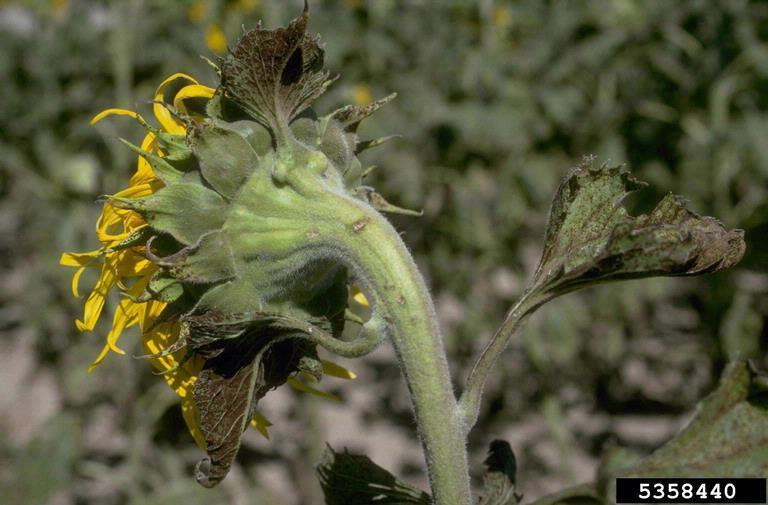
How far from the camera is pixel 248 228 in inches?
32.5

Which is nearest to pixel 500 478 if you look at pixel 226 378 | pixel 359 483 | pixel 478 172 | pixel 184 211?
pixel 359 483

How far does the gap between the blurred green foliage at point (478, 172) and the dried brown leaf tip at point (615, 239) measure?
1996 mm

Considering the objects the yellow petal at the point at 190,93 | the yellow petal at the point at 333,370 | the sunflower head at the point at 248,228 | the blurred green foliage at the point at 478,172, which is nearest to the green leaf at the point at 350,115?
the sunflower head at the point at 248,228

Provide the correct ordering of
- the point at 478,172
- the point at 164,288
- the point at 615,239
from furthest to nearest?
the point at 478,172 → the point at 164,288 → the point at 615,239

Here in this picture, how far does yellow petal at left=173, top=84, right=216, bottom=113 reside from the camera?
910 mm

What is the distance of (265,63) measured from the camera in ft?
2.72

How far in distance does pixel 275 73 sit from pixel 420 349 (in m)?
0.27

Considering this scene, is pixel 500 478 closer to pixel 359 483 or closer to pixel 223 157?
pixel 359 483

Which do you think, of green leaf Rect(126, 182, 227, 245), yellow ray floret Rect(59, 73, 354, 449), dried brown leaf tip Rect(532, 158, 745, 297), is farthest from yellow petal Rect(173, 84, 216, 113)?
dried brown leaf tip Rect(532, 158, 745, 297)

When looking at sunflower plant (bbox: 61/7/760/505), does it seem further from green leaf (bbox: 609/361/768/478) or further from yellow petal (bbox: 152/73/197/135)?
green leaf (bbox: 609/361/768/478)

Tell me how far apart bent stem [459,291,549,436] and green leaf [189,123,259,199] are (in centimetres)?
26

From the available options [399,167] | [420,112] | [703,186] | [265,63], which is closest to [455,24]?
[420,112]

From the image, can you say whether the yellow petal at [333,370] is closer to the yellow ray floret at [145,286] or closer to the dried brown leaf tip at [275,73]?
the yellow ray floret at [145,286]

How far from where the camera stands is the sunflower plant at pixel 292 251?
0.79 metres
